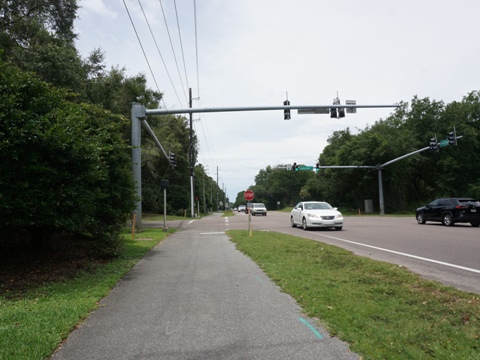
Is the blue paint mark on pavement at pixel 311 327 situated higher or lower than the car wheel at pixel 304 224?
lower

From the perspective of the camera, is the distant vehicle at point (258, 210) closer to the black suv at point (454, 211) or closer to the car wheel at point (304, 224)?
the black suv at point (454, 211)

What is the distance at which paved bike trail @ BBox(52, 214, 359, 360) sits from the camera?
156 inches

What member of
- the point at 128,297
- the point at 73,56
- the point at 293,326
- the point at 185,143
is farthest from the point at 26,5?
the point at 185,143

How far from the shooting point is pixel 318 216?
63.4 feet

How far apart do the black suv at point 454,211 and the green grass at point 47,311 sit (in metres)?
18.1

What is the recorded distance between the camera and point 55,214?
24.2ft

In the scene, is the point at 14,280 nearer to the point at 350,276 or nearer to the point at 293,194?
the point at 350,276

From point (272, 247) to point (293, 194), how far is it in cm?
11155

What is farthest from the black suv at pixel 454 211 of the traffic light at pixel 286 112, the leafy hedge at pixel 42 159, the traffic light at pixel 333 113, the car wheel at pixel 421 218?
the leafy hedge at pixel 42 159

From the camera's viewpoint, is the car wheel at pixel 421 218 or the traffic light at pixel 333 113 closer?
the traffic light at pixel 333 113

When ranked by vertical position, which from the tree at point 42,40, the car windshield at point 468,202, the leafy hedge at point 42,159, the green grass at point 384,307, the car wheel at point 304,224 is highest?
the tree at point 42,40

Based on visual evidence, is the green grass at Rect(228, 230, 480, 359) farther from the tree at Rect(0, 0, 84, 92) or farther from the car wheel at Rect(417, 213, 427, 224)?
the car wheel at Rect(417, 213, 427, 224)

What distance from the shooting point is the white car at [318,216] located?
1914 centimetres

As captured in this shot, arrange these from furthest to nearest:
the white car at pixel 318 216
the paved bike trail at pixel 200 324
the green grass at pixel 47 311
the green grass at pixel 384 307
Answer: the white car at pixel 318 216
the green grass at pixel 47 311
the paved bike trail at pixel 200 324
the green grass at pixel 384 307
